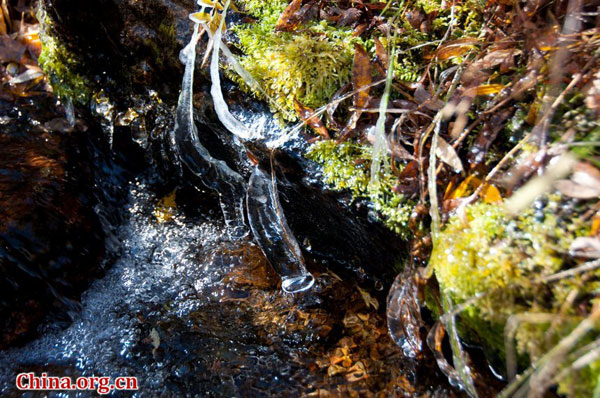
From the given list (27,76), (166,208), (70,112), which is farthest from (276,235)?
(27,76)

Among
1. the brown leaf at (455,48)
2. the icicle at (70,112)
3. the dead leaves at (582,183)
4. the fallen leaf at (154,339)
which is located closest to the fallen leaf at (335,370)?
the fallen leaf at (154,339)

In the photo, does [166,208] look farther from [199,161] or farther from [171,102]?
[171,102]

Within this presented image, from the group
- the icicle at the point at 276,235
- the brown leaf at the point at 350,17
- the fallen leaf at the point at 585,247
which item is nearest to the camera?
the fallen leaf at the point at 585,247

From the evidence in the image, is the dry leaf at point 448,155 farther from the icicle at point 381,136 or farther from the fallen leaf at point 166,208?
the fallen leaf at point 166,208

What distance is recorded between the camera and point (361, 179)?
2.20 m

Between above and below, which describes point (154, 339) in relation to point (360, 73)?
below

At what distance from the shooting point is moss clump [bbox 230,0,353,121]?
2.32 m

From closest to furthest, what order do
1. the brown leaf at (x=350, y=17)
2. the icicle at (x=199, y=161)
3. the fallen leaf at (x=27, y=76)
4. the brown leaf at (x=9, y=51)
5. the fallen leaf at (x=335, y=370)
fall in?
the fallen leaf at (x=335, y=370)
the brown leaf at (x=350, y=17)
the icicle at (x=199, y=161)
the fallen leaf at (x=27, y=76)
the brown leaf at (x=9, y=51)

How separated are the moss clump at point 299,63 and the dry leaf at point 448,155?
679 mm

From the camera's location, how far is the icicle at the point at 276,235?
2660 mm

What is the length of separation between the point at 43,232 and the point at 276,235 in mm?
1537

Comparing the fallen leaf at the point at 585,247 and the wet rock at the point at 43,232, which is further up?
the fallen leaf at the point at 585,247

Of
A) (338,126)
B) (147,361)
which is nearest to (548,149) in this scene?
(338,126)

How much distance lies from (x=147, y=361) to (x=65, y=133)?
7.44ft
